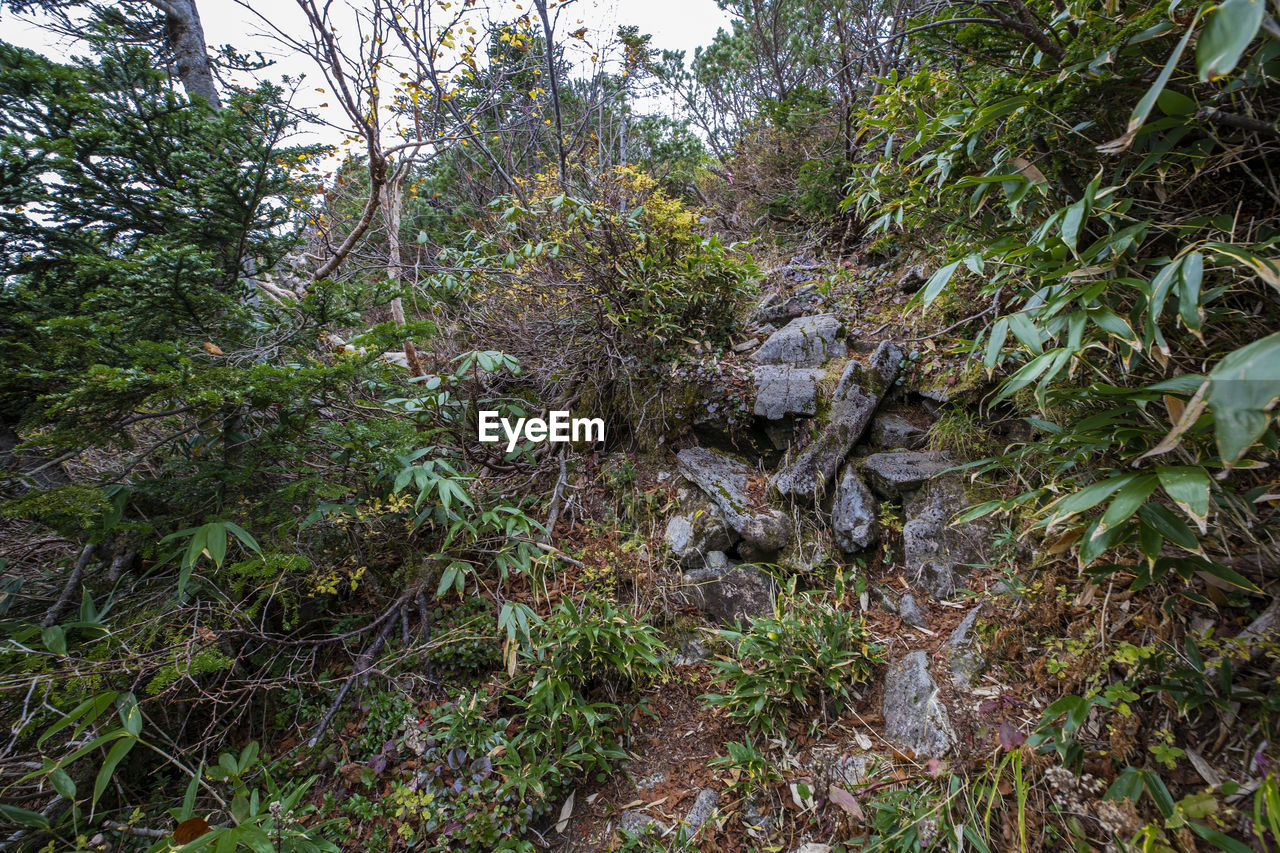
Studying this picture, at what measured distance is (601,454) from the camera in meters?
3.51

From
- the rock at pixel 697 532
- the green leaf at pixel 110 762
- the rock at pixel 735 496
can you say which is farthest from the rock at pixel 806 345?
the green leaf at pixel 110 762

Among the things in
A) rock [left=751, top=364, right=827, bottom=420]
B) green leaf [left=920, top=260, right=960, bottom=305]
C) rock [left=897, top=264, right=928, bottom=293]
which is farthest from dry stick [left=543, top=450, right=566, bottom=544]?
rock [left=897, top=264, right=928, bottom=293]

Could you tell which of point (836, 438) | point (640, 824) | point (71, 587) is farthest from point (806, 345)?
point (71, 587)

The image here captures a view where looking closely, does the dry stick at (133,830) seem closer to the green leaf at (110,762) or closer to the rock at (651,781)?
the green leaf at (110,762)

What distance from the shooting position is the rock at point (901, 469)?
228 centimetres

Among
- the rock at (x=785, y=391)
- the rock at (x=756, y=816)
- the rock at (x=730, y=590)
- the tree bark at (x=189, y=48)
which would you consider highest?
the tree bark at (x=189, y=48)

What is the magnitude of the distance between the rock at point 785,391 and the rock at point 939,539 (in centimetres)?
75

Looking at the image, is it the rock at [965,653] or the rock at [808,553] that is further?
the rock at [808,553]

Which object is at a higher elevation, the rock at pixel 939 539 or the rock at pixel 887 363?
the rock at pixel 887 363

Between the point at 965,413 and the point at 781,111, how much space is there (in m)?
3.80

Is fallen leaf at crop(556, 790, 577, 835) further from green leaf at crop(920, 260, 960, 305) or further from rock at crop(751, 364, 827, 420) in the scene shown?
green leaf at crop(920, 260, 960, 305)

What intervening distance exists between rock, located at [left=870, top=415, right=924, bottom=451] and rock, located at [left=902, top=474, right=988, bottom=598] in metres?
0.30

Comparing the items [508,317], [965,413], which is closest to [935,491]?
[965,413]

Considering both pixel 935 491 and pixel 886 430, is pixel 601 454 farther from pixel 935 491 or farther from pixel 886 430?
pixel 935 491
